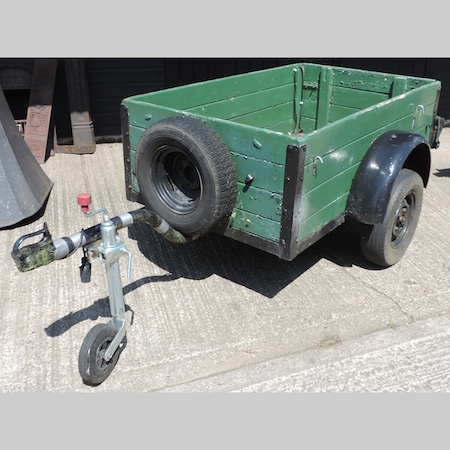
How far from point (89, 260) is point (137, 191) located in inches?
49.9

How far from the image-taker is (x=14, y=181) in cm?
516

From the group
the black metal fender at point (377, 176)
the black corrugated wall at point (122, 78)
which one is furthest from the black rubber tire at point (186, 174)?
the black corrugated wall at point (122, 78)

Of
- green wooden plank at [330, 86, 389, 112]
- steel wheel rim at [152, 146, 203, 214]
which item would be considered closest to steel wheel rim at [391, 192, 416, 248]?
green wooden plank at [330, 86, 389, 112]

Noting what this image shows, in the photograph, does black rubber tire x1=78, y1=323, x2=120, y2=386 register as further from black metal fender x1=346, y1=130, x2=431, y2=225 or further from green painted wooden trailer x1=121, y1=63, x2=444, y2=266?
black metal fender x1=346, y1=130, x2=431, y2=225

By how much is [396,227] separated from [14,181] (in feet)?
11.6

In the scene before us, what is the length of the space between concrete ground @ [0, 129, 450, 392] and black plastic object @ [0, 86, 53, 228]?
15cm

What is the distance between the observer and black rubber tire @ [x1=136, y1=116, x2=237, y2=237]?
3.58 m

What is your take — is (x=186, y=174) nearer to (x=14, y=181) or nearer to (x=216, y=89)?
(x=216, y=89)

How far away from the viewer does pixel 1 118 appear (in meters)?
5.23

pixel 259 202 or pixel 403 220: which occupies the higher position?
pixel 259 202

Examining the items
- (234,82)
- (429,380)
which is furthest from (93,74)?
(429,380)

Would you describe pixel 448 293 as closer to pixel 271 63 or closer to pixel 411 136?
pixel 411 136

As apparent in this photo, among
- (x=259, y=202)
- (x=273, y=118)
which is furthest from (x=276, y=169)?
(x=273, y=118)

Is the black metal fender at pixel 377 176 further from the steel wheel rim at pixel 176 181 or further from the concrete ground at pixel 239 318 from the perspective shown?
the steel wheel rim at pixel 176 181
